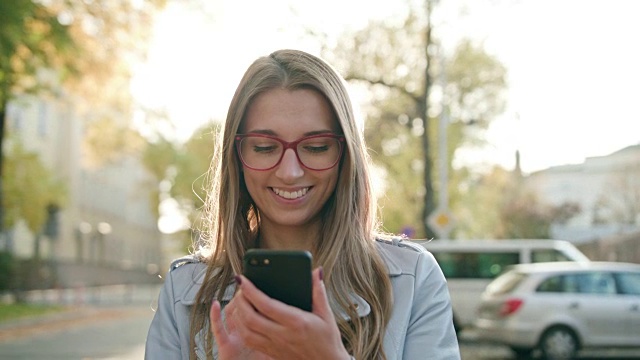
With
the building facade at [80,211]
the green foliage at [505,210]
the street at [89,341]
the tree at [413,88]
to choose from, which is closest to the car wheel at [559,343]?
the street at [89,341]

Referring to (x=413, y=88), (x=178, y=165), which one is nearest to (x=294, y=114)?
(x=413, y=88)

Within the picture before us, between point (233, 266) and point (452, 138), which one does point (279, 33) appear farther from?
point (233, 266)

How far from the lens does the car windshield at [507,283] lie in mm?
16781

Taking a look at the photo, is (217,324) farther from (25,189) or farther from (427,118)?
(25,189)

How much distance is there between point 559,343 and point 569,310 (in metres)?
0.55

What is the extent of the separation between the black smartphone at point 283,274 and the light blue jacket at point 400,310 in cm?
39

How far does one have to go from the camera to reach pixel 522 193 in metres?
46.1

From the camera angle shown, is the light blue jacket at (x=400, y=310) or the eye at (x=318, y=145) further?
the eye at (x=318, y=145)

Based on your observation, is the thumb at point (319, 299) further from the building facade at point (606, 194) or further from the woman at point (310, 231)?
the building facade at point (606, 194)

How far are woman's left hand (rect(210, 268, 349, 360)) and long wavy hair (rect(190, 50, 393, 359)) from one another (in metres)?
0.38

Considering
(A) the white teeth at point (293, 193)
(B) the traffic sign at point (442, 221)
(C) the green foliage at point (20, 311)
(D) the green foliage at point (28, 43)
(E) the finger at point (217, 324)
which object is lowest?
(C) the green foliage at point (20, 311)

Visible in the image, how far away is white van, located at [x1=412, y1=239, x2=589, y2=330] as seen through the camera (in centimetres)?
2100

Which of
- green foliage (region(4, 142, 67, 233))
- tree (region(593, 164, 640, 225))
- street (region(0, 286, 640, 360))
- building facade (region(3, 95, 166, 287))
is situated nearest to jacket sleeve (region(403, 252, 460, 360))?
street (region(0, 286, 640, 360))

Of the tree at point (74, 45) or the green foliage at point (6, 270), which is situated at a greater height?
the tree at point (74, 45)
